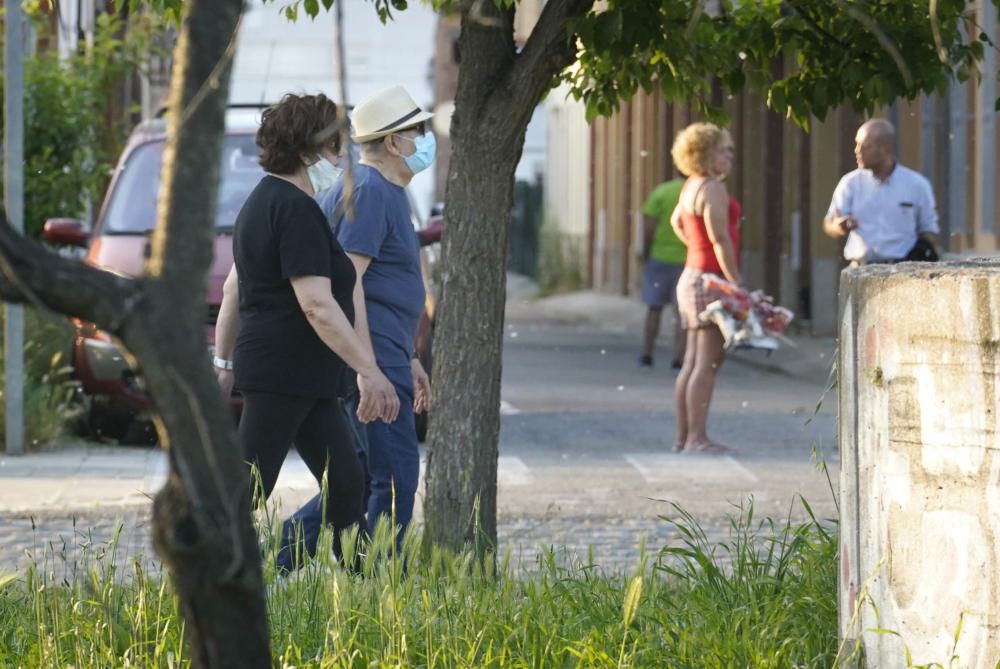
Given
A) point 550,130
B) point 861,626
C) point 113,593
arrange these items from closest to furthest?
point 861,626
point 113,593
point 550,130

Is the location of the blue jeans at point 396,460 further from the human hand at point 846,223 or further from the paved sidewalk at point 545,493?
the human hand at point 846,223

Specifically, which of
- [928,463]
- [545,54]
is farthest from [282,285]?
[928,463]

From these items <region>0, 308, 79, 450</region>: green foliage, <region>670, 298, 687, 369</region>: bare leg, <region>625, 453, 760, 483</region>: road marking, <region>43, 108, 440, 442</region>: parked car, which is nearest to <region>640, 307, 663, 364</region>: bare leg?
<region>670, 298, 687, 369</region>: bare leg

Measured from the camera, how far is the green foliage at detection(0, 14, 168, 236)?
14.1m

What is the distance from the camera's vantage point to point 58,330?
39.5ft

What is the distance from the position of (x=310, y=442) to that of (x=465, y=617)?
1.52 m

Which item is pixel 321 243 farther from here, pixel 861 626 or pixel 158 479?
pixel 158 479

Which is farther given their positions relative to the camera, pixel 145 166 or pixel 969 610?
pixel 145 166

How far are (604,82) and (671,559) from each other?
1.93m

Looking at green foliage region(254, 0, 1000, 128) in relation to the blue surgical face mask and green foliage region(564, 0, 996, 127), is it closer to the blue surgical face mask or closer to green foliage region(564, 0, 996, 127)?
green foliage region(564, 0, 996, 127)

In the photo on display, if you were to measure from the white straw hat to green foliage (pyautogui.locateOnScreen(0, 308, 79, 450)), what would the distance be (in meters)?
4.21

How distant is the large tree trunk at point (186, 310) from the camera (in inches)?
108

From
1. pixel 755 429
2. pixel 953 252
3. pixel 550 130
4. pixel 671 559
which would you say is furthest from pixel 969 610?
pixel 550 130

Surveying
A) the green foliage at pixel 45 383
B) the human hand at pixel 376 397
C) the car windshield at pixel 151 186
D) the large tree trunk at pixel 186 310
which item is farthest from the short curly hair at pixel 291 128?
the car windshield at pixel 151 186
